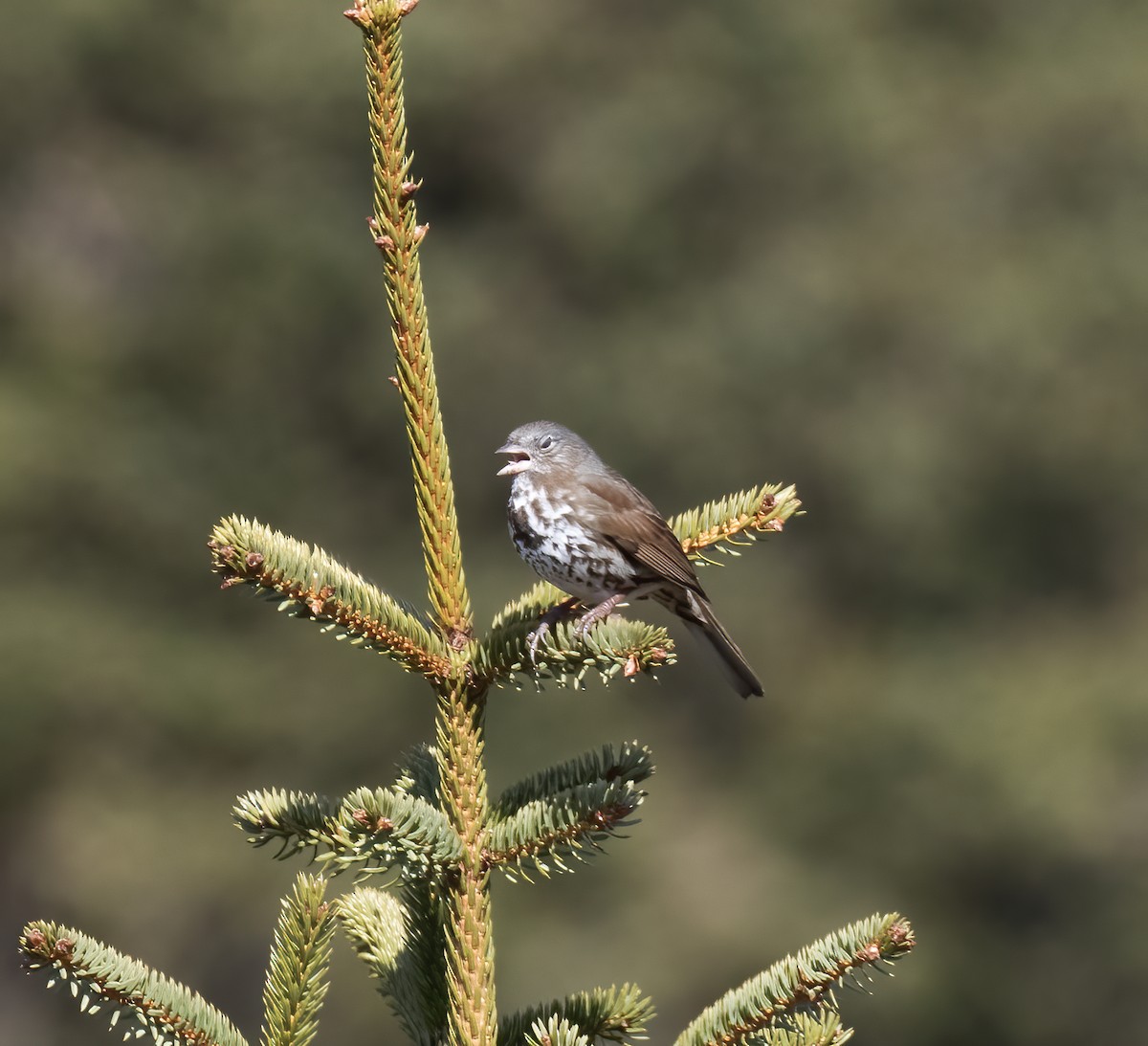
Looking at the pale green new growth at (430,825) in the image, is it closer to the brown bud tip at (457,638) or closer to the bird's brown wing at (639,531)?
the brown bud tip at (457,638)

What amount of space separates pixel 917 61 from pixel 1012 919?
846 centimetres

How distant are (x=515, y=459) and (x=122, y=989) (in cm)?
194

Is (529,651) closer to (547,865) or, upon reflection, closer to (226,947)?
(547,865)

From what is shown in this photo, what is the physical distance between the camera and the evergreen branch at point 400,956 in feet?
6.75

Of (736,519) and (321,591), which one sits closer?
(321,591)

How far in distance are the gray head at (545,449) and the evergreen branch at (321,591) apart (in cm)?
137

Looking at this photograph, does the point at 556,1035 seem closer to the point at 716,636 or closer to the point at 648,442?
the point at 716,636

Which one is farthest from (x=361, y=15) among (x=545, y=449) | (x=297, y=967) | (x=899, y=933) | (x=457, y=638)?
(x=545, y=449)

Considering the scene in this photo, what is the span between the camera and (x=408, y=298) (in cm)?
199

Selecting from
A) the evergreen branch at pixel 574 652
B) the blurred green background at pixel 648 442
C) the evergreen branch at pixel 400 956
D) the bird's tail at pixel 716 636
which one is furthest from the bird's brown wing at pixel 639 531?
the blurred green background at pixel 648 442

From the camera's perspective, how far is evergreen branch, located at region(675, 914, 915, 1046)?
180 cm

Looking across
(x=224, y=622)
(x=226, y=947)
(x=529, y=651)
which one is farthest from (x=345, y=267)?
(x=529, y=651)

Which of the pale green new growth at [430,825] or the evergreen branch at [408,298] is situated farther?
the evergreen branch at [408,298]

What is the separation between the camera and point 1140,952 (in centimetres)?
1234
